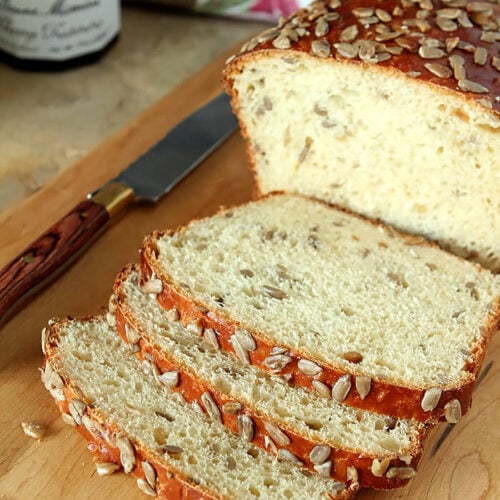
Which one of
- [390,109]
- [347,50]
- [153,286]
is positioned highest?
[347,50]

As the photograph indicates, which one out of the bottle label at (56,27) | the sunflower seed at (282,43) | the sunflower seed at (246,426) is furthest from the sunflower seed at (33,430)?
the bottle label at (56,27)

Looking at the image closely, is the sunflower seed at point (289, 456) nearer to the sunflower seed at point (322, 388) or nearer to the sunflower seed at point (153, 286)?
the sunflower seed at point (322, 388)

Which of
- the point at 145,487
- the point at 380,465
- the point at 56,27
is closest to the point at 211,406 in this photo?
the point at 145,487

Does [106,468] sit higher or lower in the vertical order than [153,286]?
lower

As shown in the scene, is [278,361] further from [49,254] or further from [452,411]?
[49,254]

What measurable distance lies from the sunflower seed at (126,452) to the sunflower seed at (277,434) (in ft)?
1.31

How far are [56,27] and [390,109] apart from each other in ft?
6.37

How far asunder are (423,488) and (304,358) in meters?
0.54

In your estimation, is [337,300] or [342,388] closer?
[342,388]

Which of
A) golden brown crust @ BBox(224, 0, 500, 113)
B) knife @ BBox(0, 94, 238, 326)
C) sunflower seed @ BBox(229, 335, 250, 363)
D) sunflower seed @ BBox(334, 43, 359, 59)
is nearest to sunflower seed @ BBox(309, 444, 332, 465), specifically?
sunflower seed @ BBox(229, 335, 250, 363)

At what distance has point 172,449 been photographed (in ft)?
7.73

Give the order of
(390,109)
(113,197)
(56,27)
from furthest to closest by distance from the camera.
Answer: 1. (56,27)
2. (113,197)
3. (390,109)

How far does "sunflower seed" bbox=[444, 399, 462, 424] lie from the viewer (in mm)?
2480

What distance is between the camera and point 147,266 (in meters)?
2.81
